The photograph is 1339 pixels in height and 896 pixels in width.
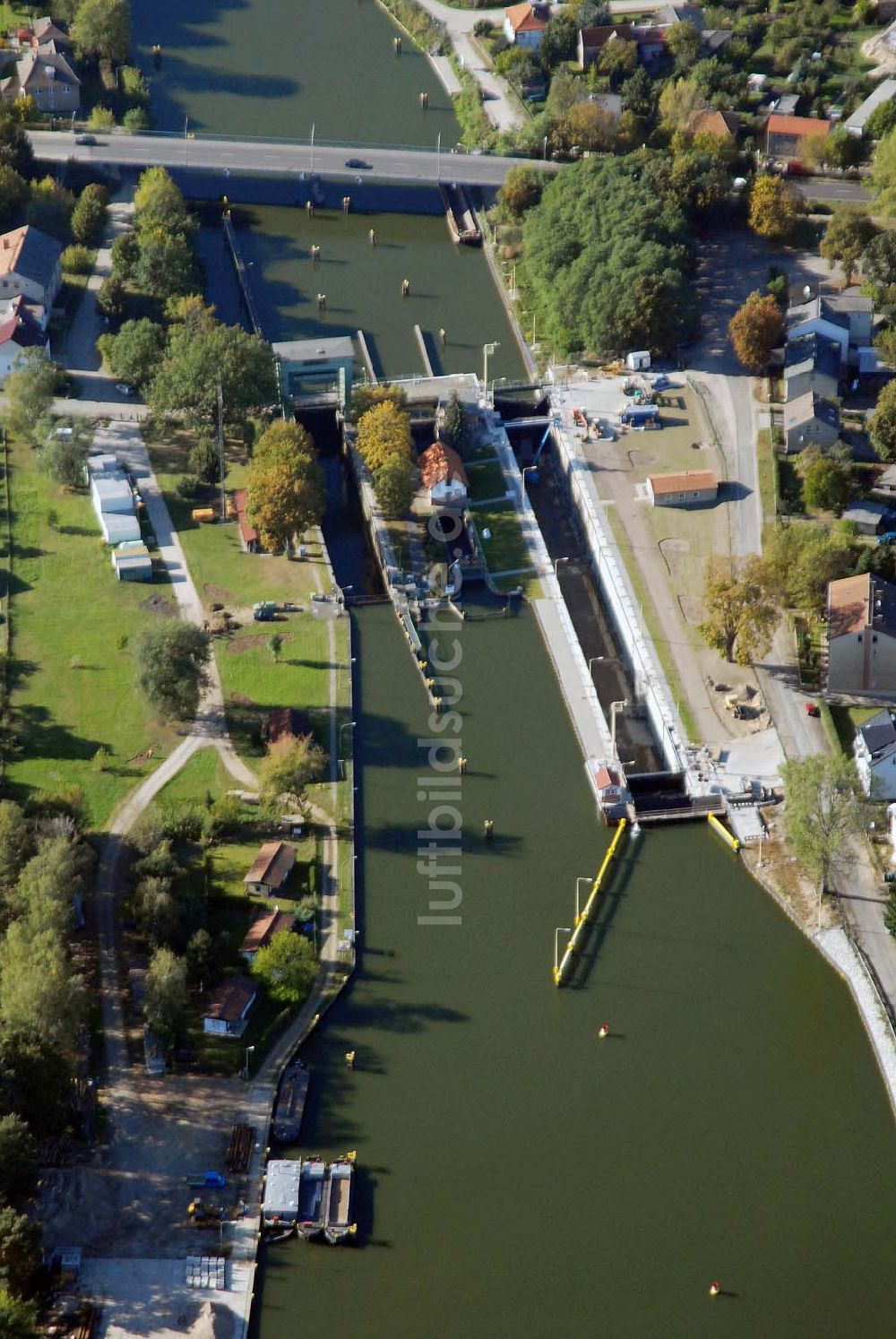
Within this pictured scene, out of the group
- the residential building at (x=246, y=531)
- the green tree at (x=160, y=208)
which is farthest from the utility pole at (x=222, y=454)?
the green tree at (x=160, y=208)

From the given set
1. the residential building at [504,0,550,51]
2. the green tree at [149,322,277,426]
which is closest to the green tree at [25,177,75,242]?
the green tree at [149,322,277,426]

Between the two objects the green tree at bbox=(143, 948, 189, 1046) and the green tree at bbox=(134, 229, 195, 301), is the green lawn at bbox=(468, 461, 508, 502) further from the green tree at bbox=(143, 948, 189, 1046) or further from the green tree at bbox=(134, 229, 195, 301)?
the green tree at bbox=(143, 948, 189, 1046)

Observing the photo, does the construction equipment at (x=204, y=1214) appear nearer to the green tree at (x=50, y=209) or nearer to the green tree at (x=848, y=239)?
the green tree at (x=50, y=209)

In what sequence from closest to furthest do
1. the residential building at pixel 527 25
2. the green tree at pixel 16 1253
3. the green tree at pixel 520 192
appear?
the green tree at pixel 16 1253 < the green tree at pixel 520 192 < the residential building at pixel 527 25

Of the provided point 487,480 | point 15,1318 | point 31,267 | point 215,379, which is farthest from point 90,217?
point 15,1318

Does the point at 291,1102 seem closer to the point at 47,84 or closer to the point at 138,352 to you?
the point at 138,352

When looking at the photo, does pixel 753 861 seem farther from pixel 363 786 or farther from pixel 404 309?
pixel 404 309
